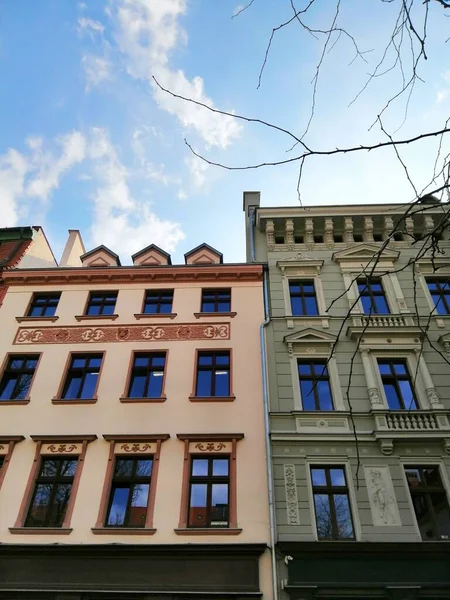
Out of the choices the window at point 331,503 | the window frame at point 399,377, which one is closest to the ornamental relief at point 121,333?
Answer: the window frame at point 399,377

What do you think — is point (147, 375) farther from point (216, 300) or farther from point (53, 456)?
point (216, 300)

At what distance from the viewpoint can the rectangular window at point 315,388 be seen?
13609mm

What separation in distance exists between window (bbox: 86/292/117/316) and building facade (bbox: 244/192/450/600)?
19.6 feet

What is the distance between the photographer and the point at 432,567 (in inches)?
404

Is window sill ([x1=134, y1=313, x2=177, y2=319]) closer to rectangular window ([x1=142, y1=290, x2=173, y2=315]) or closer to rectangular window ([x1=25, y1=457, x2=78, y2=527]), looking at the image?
rectangular window ([x1=142, y1=290, x2=173, y2=315])

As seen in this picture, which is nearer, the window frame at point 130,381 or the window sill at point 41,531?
the window sill at point 41,531

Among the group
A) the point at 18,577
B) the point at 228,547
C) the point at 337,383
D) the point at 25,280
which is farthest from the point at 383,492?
the point at 25,280

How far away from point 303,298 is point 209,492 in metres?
7.85

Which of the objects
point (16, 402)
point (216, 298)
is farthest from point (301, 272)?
point (16, 402)

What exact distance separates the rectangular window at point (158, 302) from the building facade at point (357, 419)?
12.5 feet

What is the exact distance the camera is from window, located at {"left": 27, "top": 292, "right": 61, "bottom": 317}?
55.5 ft

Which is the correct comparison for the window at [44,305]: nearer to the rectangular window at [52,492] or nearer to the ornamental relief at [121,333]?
the ornamental relief at [121,333]

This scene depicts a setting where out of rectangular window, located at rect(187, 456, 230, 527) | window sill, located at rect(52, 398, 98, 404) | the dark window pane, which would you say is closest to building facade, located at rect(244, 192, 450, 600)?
rectangular window, located at rect(187, 456, 230, 527)

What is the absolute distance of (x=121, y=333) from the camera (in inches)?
621
